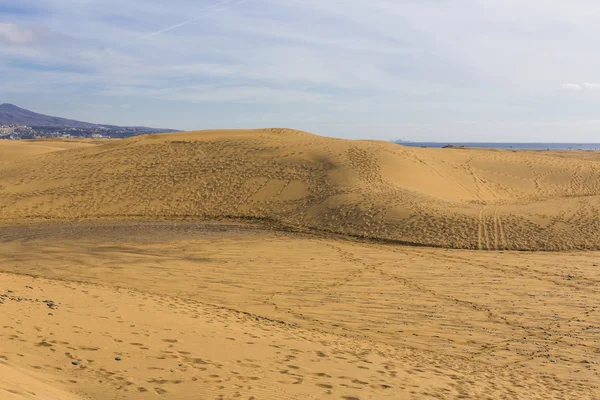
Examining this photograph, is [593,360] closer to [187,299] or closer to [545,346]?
Answer: [545,346]

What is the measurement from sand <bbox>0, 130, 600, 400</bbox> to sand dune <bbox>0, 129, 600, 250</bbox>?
0.11 metres

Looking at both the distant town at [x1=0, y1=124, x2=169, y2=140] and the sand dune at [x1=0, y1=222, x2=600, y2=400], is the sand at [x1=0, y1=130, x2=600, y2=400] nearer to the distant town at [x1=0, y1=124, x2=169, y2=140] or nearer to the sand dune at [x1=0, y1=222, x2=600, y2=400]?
the sand dune at [x1=0, y1=222, x2=600, y2=400]

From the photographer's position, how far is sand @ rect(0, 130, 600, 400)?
6.86 m

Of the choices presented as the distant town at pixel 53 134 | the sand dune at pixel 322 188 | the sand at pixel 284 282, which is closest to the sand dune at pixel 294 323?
the sand at pixel 284 282

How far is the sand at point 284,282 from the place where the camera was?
22.5ft

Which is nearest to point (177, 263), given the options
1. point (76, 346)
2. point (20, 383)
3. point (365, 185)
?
point (76, 346)

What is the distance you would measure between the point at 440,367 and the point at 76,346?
4.70 meters

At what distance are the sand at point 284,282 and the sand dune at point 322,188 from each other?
0.11 m

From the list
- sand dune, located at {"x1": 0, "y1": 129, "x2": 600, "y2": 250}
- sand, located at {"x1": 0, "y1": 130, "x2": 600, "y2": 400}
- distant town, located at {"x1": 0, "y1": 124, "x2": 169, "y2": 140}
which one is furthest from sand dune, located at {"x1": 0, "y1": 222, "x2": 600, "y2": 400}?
distant town, located at {"x1": 0, "y1": 124, "x2": 169, "y2": 140}

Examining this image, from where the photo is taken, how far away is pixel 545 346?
8797 mm

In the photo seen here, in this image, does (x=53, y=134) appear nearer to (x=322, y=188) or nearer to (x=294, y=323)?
(x=322, y=188)

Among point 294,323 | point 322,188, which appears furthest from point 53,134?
point 294,323

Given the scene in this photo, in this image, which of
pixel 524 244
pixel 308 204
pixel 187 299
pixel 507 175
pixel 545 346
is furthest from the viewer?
pixel 507 175

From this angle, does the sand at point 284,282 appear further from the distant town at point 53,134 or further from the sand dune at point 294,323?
the distant town at point 53,134
